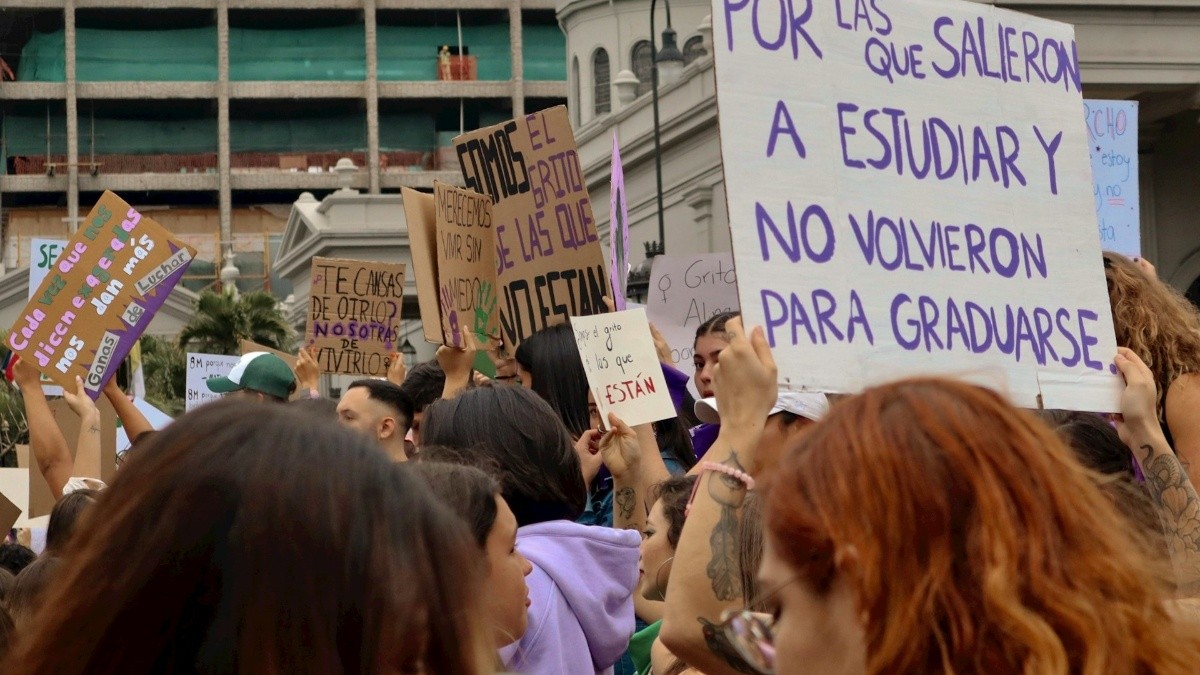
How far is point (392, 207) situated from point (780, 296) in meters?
27.8

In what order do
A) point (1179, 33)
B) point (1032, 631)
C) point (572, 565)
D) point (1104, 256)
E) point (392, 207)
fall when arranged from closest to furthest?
point (1032, 631) < point (572, 565) < point (1104, 256) < point (1179, 33) < point (392, 207)

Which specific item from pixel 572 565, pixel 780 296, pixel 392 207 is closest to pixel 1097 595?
pixel 780 296

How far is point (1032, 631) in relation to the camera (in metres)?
1.70

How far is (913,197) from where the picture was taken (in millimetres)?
3590

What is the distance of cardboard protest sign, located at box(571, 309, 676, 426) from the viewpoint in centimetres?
527

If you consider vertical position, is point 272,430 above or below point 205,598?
above

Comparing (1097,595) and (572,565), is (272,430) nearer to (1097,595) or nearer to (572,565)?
(1097,595)

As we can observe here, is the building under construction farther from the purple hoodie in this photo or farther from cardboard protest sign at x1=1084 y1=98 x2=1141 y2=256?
the purple hoodie

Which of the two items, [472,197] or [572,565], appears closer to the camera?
[572,565]

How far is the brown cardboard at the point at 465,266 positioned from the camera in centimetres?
689

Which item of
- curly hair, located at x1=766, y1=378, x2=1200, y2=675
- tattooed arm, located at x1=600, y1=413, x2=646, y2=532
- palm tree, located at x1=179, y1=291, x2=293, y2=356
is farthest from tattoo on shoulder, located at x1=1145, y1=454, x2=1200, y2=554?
palm tree, located at x1=179, y1=291, x2=293, y2=356

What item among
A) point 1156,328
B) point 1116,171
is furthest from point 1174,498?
point 1116,171

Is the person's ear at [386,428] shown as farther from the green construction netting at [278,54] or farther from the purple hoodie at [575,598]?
the green construction netting at [278,54]

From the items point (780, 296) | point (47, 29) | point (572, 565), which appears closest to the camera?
point (780, 296)
